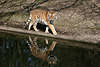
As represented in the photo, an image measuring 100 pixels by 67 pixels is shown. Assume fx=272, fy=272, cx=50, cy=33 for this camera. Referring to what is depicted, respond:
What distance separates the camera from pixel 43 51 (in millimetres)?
11273

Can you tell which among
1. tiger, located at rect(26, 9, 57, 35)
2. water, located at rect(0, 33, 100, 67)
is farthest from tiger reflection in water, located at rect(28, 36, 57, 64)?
tiger, located at rect(26, 9, 57, 35)

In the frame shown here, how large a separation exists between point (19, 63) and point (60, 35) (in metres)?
3.63

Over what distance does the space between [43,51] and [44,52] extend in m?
0.13

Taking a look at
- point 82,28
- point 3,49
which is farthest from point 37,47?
point 82,28

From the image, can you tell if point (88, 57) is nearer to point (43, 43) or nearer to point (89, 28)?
point (43, 43)

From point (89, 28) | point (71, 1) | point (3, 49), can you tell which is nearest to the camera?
point (3, 49)

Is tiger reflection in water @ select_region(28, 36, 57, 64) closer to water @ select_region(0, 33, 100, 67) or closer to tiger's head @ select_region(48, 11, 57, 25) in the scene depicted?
water @ select_region(0, 33, 100, 67)

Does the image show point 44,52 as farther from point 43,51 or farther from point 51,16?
point 51,16

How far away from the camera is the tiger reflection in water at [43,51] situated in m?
10.4

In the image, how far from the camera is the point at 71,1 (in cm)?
1752

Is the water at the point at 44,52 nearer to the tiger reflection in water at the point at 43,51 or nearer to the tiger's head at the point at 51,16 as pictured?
the tiger reflection in water at the point at 43,51

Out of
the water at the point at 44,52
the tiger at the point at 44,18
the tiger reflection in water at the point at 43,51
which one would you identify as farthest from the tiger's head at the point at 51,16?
the tiger reflection in water at the point at 43,51

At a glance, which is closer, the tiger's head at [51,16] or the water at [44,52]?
the water at [44,52]

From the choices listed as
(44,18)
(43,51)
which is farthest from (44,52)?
(44,18)
